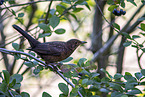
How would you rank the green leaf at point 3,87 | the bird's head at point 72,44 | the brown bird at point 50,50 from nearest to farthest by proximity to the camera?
the green leaf at point 3,87
the brown bird at point 50,50
the bird's head at point 72,44

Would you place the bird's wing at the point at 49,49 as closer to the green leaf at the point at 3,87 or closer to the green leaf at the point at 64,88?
the green leaf at the point at 64,88

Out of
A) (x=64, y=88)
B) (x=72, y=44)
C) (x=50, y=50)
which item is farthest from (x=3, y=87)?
(x=72, y=44)

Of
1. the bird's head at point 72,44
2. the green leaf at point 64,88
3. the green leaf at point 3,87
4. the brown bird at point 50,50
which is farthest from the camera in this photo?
the bird's head at point 72,44

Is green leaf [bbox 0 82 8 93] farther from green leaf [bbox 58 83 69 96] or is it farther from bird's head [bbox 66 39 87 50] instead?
bird's head [bbox 66 39 87 50]

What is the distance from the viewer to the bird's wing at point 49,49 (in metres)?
3.06

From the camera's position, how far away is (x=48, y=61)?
3.04 meters

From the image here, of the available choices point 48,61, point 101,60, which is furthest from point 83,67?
point 101,60

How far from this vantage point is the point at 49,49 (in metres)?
3.16

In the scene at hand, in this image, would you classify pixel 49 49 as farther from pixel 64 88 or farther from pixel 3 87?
pixel 3 87

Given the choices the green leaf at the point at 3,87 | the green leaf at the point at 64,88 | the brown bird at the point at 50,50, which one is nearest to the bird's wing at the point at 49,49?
the brown bird at the point at 50,50

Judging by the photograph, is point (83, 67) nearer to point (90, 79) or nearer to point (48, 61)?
point (90, 79)

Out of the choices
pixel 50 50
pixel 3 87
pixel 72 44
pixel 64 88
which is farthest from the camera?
pixel 72 44

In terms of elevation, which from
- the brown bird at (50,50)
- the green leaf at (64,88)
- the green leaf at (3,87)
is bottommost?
the green leaf at (64,88)

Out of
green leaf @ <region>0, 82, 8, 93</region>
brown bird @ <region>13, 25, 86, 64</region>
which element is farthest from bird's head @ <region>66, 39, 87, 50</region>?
green leaf @ <region>0, 82, 8, 93</region>
